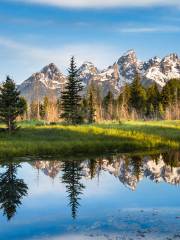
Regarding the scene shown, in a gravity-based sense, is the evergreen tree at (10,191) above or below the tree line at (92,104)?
below

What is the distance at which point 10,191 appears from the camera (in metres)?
22.7

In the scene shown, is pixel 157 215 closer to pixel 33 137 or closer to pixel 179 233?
pixel 179 233

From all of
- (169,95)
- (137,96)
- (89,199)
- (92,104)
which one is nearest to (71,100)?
(92,104)

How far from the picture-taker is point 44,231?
1552cm

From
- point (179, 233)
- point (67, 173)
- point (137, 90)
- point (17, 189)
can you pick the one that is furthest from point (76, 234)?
point (137, 90)

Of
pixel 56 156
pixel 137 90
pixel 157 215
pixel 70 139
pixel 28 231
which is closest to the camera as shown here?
pixel 28 231

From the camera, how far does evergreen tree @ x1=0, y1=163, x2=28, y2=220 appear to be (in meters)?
19.1

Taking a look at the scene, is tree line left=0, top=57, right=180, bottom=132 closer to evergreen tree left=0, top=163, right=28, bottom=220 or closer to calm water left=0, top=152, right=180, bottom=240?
calm water left=0, top=152, right=180, bottom=240

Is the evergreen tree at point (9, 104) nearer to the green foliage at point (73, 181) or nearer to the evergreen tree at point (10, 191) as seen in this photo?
the green foliage at point (73, 181)

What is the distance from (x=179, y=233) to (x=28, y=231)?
485 cm

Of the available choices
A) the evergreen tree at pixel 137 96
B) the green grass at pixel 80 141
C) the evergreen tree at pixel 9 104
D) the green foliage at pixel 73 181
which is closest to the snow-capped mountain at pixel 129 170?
the green foliage at pixel 73 181

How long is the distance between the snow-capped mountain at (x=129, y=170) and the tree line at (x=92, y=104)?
15.9 metres

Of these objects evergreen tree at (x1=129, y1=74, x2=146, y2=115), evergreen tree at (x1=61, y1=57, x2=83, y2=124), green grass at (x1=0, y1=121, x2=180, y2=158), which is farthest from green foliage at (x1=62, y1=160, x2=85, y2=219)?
evergreen tree at (x1=129, y1=74, x2=146, y2=115)

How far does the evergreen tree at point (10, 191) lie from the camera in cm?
1910
